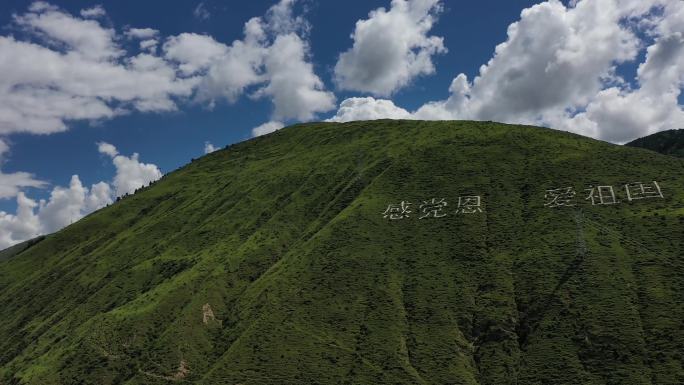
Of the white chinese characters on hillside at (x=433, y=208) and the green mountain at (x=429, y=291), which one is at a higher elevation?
the white chinese characters on hillside at (x=433, y=208)

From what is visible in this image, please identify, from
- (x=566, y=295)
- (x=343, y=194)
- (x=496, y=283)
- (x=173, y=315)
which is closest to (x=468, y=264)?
(x=496, y=283)

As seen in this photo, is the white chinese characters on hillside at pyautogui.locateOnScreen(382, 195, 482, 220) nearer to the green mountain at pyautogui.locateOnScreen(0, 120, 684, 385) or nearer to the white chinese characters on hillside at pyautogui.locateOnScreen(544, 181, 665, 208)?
the green mountain at pyautogui.locateOnScreen(0, 120, 684, 385)

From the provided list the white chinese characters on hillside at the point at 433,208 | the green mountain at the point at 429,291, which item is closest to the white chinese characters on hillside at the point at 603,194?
the green mountain at the point at 429,291

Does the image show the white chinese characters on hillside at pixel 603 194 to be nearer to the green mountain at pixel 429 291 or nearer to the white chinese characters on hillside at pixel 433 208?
the green mountain at pixel 429 291

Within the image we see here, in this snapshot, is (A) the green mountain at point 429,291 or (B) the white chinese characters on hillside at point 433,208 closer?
(A) the green mountain at point 429,291

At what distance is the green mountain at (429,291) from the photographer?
108250mm

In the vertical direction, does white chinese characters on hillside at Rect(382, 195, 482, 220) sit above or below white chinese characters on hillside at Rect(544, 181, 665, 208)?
above

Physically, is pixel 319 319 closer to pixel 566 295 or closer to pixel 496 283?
pixel 496 283

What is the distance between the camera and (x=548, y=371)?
10212 centimetres

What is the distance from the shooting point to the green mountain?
355 feet

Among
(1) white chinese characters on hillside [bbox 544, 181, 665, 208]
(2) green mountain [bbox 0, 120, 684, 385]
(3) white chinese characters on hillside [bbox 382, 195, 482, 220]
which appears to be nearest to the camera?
(2) green mountain [bbox 0, 120, 684, 385]

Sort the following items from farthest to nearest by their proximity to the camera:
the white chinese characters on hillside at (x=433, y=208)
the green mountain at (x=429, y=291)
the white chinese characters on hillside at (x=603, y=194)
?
the white chinese characters on hillside at (x=433, y=208) → the white chinese characters on hillside at (x=603, y=194) → the green mountain at (x=429, y=291)

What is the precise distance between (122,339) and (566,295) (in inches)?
4682

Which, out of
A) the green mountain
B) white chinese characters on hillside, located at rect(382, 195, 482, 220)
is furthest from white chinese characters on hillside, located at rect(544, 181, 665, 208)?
white chinese characters on hillside, located at rect(382, 195, 482, 220)
